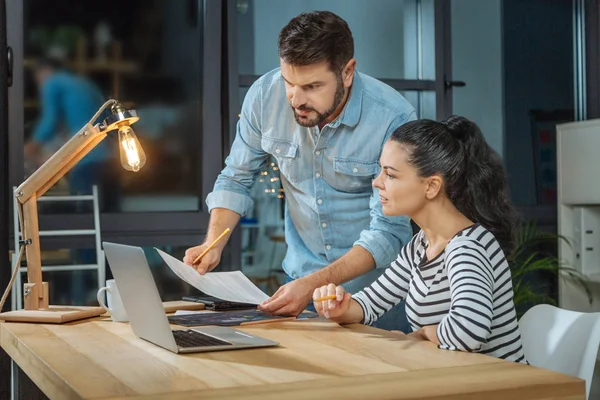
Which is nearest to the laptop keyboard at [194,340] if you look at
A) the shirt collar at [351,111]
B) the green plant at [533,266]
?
the shirt collar at [351,111]

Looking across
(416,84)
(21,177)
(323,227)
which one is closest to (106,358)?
(323,227)

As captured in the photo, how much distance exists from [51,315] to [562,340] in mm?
1162

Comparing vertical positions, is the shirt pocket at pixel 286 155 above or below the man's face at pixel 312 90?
below

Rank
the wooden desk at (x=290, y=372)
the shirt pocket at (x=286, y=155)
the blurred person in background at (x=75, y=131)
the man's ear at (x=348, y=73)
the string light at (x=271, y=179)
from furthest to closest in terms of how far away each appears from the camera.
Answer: the string light at (x=271, y=179) < the blurred person in background at (x=75, y=131) < the shirt pocket at (x=286, y=155) < the man's ear at (x=348, y=73) < the wooden desk at (x=290, y=372)

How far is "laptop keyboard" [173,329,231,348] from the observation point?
1.61 meters

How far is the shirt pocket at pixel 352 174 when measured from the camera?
7.86 ft

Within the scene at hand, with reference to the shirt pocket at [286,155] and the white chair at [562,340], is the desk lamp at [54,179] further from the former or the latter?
the white chair at [562,340]

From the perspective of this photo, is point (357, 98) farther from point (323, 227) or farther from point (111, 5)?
point (111, 5)

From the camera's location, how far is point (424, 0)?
4.69 m

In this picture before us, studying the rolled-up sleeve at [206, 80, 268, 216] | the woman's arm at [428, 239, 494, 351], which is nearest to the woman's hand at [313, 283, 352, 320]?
the woman's arm at [428, 239, 494, 351]

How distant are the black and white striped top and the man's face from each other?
0.46 metres

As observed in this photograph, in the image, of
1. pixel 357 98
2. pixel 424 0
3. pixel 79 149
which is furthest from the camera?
pixel 424 0

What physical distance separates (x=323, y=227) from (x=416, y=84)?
234cm

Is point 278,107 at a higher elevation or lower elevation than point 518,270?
higher
